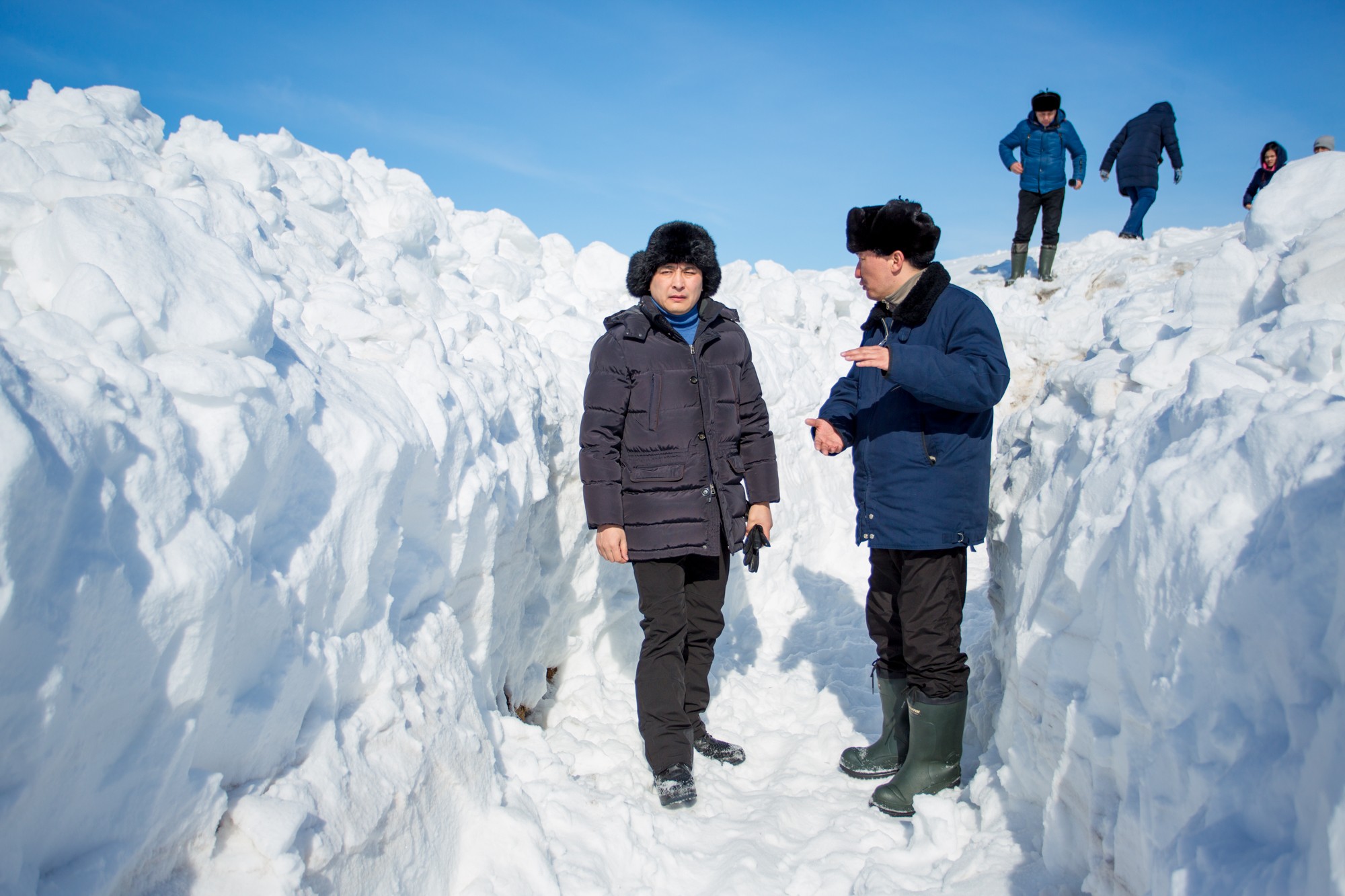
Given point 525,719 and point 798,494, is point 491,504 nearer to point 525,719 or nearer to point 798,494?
point 525,719

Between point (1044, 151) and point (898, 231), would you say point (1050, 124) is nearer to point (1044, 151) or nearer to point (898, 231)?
point (1044, 151)

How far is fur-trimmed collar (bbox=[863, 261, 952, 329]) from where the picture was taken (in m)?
2.92

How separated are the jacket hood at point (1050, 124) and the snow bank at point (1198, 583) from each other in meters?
5.90

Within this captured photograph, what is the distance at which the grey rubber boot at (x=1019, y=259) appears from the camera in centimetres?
896

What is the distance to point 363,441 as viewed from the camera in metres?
2.43

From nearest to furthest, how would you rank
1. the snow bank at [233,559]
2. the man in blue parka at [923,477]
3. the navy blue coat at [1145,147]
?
the snow bank at [233,559], the man in blue parka at [923,477], the navy blue coat at [1145,147]

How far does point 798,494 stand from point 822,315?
9.24 feet

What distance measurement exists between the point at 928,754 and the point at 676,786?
0.98 metres

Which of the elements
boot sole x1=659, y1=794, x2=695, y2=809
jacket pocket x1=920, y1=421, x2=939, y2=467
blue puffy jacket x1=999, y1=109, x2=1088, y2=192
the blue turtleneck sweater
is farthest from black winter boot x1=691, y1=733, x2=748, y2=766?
blue puffy jacket x1=999, y1=109, x2=1088, y2=192

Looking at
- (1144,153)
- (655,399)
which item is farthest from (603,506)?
(1144,153)

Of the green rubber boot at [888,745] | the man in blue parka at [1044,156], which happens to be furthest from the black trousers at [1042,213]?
the green rubber boot at [888,745]

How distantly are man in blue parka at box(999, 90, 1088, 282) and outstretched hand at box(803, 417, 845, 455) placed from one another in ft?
21.5

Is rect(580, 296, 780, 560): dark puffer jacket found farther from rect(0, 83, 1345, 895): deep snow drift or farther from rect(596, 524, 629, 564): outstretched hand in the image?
rect(0, 83, 1345, 895): deep snow drift

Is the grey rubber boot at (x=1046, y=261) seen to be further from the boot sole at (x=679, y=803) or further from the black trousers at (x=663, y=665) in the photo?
the boot sole at (x=679, y=803)
